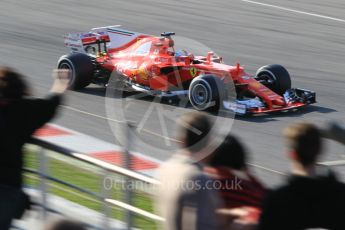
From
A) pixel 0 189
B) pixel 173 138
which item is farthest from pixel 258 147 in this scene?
pixel 0 189

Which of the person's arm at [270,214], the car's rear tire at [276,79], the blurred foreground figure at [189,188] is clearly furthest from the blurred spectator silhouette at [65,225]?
the car's rear tire at [276,79]

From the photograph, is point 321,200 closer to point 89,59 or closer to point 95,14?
point 89,59

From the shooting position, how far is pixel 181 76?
42.1 feet

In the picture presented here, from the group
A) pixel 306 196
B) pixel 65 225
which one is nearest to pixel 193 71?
pixel 306 196

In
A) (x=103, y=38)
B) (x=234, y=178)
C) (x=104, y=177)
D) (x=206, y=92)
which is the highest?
(x=234, y=178)

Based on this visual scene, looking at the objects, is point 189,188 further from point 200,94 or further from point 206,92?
point 200,94

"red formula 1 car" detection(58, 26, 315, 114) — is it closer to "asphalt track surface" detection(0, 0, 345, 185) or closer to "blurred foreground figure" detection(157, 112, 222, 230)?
"asphalt track surface" detection(0, 0, 345, 185)

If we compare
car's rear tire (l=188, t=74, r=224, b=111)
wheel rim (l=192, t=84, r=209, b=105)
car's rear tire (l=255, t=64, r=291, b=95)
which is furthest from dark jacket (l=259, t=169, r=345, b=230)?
car's rear tire (l=255, t=64, r=291, b=95)

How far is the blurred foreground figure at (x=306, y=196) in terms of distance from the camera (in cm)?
425

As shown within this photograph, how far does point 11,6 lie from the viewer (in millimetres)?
21469

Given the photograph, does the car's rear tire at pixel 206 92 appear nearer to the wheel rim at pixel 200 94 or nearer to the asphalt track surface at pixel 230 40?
the wheel rim at pixel 200 94

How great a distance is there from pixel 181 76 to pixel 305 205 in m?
8.67

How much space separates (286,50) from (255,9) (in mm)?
4379

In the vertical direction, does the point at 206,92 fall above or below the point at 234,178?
below
